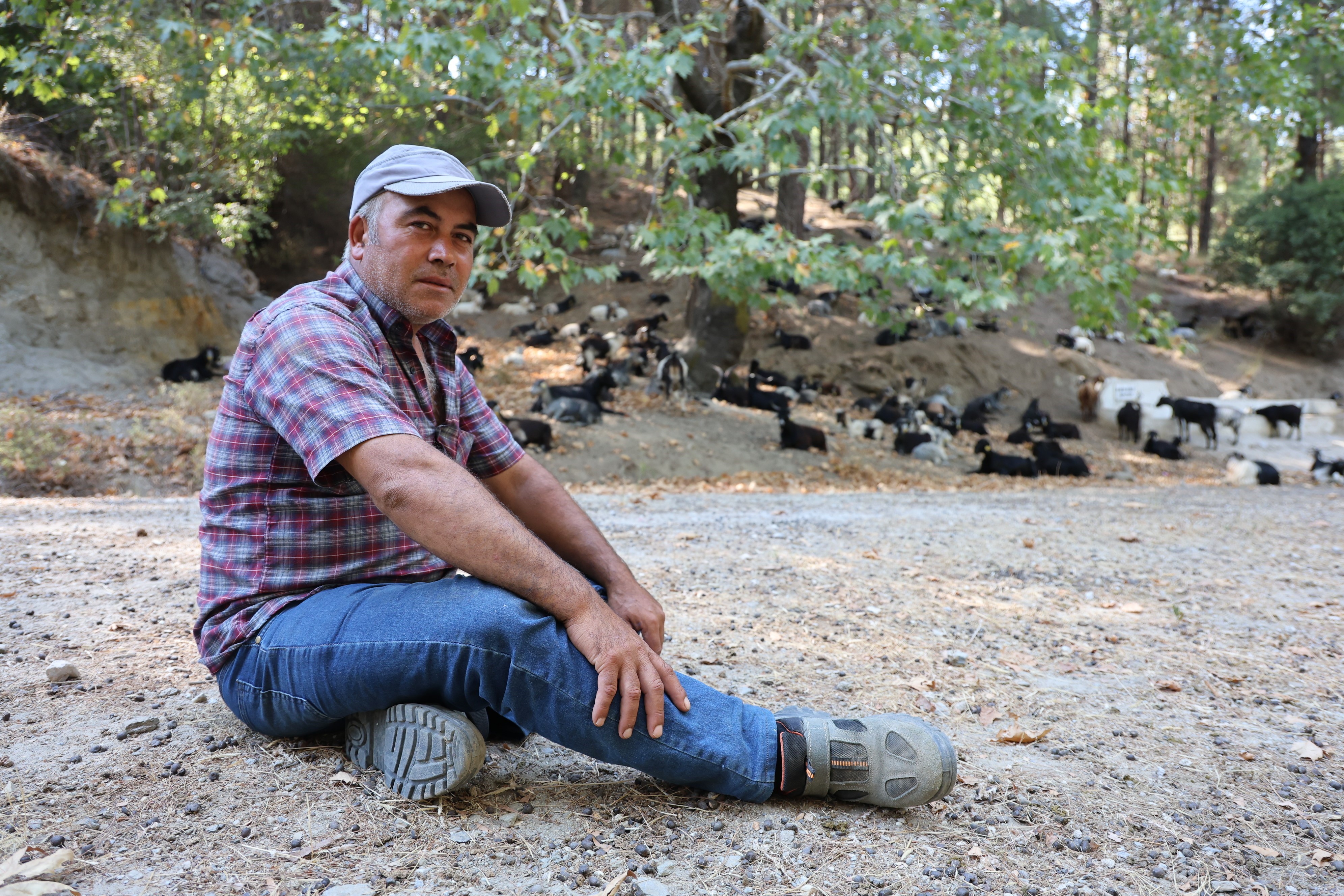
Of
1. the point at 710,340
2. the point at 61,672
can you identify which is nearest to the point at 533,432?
the point at 710,340

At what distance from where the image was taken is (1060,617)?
14.8ft

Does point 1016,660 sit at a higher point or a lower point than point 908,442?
higher

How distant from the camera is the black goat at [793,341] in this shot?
1842cm

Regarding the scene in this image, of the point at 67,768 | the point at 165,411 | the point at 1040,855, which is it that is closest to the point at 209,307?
the point at 165,411

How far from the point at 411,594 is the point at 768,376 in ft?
47.4

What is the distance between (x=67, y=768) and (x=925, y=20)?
9.31 meters

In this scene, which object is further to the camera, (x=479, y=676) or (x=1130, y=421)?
(x=1130, y=421)

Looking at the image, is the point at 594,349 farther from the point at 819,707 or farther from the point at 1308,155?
the point at 1308,155

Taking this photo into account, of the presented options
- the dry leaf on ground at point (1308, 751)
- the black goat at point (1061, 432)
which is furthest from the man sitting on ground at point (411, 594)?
the black goat at point (1061, 432)

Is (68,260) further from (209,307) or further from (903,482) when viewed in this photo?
(903,482)

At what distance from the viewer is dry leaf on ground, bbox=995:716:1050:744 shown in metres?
2.98

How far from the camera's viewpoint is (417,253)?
8.16 ft

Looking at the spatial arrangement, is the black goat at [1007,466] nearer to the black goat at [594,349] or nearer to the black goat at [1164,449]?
the black goat at [1164,449]

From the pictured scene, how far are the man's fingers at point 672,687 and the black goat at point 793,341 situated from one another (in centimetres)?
1656
